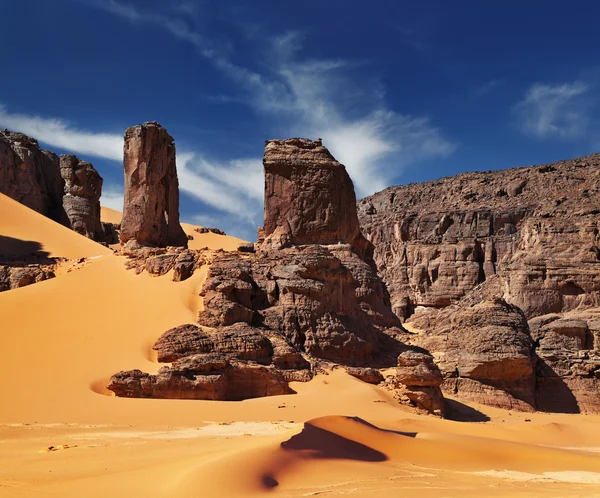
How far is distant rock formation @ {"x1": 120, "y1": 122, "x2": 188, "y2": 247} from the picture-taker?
26.7m

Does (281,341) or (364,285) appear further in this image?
(364,285)

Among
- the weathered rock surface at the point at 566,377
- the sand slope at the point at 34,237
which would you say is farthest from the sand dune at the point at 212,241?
the weathered rock surface at the point at 566,377

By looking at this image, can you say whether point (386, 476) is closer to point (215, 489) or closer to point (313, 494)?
point (313, 494)

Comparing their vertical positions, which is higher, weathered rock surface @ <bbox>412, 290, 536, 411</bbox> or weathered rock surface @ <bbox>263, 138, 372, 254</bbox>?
weathered rock surface @ <bbox>263, 138, 372, 254</bbox>

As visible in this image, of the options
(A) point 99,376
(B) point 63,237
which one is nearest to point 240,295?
(A) point 99,376

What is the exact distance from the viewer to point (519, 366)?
65.5ft

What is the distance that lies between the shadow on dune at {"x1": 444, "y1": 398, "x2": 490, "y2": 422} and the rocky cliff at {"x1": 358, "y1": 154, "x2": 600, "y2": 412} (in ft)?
3.55

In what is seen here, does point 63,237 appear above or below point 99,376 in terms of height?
above

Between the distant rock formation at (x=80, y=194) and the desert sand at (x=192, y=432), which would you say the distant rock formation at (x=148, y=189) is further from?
the distant rock formation at (x=80, y=194)

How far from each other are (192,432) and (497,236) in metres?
49.1

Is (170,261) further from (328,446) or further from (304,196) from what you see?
(328,446)

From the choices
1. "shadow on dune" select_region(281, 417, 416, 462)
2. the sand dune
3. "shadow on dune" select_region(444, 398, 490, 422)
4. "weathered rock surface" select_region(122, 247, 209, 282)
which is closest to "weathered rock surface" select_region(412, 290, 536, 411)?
"shadow on dune" select_region(444, 398, 490, 422)

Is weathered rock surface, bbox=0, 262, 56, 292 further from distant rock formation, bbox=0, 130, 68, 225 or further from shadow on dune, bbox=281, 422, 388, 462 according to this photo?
distant rock formation, bbox=0, 130, 68, 225

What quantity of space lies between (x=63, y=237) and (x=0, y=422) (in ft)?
Answer: 73.9
